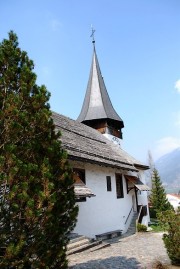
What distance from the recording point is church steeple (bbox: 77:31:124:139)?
103 feet

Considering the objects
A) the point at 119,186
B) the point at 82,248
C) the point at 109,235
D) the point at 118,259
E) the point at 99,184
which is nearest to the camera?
the point at 118,259

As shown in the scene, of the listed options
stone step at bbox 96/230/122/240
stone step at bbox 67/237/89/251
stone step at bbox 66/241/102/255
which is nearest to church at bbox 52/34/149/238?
stone step at bbox 96/230/122/240

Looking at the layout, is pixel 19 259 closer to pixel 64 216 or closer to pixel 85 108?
pixel 64 216

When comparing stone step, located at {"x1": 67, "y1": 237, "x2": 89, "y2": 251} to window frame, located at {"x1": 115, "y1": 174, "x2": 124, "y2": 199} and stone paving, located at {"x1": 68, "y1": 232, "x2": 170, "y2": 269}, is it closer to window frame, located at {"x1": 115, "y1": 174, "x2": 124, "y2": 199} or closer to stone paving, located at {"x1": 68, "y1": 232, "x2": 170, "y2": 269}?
stone paving, located at {"x1": 68, "y1": 232, "x2": 170, "y2": 269}

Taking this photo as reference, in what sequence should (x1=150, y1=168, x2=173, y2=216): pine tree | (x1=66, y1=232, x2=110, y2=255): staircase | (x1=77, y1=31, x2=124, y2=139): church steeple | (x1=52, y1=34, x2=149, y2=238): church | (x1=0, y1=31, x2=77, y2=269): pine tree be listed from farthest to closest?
1. (x1=150, y1=168, x2=173, y2=216): pine tree
2. (x1=77, y1=31, x2=124, y2=139): church steeple
3. (x1=52, y1=34, x2=149, y2=238): church
4. (x1=66, y1=232, x2=110, y2=255): staircase
5. (x1=0, y1=31, x2=77, y2=269): pine tree

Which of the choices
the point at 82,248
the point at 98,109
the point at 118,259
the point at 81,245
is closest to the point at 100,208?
the point at 81,245

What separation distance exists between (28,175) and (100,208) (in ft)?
40.7

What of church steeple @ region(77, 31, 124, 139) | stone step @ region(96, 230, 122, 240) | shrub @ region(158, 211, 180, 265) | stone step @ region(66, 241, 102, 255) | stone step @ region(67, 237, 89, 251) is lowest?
stone step @ region(96, 230, 122, 240)

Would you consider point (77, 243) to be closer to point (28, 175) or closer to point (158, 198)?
point (28, 175)

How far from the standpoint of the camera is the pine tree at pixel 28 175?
487 centimetres

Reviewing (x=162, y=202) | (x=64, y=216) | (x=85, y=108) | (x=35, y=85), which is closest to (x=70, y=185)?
(x=64, y=216)

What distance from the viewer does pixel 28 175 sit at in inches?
201

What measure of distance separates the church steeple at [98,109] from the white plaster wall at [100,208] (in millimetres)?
12327

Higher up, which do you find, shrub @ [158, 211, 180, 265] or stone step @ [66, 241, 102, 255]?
shrub @ [158, 211, 180, 265]
